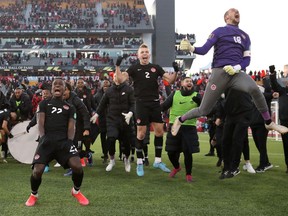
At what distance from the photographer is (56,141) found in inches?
214

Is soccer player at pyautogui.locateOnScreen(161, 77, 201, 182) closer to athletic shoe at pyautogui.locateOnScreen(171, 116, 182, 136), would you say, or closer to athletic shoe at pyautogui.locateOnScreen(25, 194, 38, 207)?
athletic shoe at pyautogui.locateOnScreen(171, 116, 182, 136)

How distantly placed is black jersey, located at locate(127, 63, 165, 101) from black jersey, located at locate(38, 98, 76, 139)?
7.33 ft

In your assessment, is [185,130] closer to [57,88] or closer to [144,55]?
[144,55]

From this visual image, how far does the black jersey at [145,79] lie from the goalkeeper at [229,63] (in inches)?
61.8

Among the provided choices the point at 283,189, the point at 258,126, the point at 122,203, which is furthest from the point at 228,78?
the point at 258,126

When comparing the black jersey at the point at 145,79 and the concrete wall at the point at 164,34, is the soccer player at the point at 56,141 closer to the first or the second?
the black jersey at the point at 145,79

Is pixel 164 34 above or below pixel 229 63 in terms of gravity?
below

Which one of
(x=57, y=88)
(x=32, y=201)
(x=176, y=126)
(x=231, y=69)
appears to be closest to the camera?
(x=32, y=201)

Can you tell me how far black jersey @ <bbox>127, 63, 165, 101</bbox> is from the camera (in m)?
7.63

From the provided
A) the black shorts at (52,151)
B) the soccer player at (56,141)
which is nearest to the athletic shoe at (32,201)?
the soccer player at (56,141)

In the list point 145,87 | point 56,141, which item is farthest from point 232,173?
point 56,141

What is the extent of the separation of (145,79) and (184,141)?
Result: 49.1 inches

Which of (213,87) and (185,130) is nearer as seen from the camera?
(213,87)

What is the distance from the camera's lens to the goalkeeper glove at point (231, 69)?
588 cm
